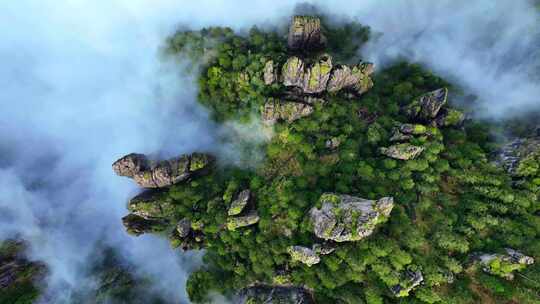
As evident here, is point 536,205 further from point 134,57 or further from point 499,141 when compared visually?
point 134,57

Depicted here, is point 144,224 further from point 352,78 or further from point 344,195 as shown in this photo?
point 352,78

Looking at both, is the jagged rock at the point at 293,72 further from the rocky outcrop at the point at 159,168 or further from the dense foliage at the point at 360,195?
the rocky outcrop at the point at 159,168

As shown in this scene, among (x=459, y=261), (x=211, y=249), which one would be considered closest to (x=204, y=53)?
(x=211, y=249)

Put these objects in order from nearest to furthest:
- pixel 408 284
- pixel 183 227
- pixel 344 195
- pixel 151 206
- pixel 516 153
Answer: pixel 408 284, pixel 344 195, pixel 516 153, pixel 183 227, pixel 151 206

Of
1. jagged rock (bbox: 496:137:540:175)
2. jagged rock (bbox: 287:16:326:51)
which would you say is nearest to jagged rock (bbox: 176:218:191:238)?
jagged rock (bbox: 287:16:326:51)

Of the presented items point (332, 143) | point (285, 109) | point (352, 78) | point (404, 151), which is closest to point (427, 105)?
point (404, 151)

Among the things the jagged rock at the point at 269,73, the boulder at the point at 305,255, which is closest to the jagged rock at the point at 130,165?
the jagged rock at the point at 269,73
